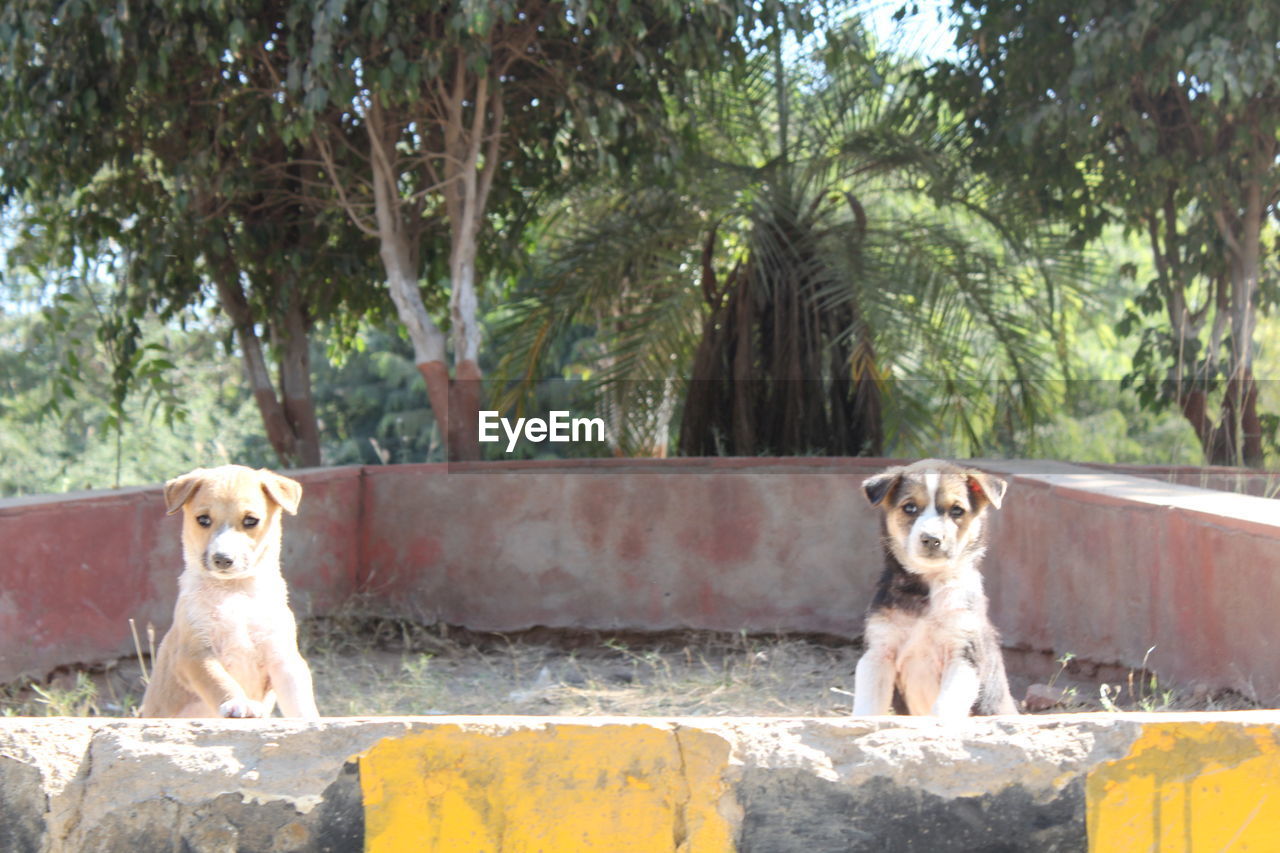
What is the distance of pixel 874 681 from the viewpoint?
4332 millimetres

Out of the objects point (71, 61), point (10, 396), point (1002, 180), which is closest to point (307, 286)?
point (71, 61)

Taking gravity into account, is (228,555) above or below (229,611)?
above

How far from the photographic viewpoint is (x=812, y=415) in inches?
420

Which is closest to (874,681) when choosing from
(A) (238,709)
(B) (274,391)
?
(A) (238,709)

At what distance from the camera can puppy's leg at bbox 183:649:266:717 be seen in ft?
13.2

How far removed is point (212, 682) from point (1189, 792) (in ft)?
9.13

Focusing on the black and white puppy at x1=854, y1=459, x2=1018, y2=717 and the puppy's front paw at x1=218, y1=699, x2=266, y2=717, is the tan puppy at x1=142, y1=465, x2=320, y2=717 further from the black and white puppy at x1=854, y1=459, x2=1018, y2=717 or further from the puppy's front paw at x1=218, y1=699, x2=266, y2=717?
the black and white puppy at x1=854, y1=459, x2=1018, y2=717

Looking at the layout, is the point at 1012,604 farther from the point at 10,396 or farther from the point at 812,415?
the point at 10,396

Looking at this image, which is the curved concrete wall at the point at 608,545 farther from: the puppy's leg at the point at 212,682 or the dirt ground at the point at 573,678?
the puppy's leg at the point at 212,682

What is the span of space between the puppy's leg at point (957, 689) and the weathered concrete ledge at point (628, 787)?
2.63ft

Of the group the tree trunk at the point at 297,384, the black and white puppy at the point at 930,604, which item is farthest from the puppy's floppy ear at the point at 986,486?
the tree trunk at the point at 297,384

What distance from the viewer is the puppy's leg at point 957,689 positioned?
4.02 metres

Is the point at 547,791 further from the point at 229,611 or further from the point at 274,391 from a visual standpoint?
the point at 274,391

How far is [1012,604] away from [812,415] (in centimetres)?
391
